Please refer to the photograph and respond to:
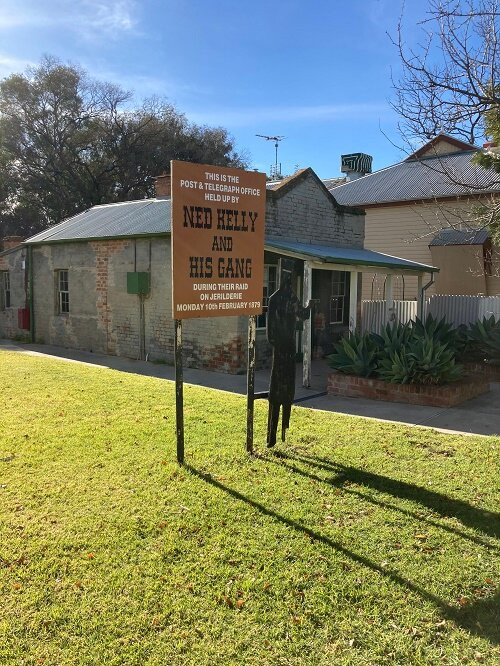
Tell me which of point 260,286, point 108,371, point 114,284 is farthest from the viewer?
point 114,284

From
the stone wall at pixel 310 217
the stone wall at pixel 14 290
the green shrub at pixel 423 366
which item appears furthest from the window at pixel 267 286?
the stone wall at pixel 14 290

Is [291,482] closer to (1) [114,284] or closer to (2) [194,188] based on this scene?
(2) [194,188]

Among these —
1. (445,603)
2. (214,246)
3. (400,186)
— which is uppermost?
(400,186)

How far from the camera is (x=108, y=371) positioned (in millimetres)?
11883

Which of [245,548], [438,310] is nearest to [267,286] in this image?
[438,310]

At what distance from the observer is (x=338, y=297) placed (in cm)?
1559

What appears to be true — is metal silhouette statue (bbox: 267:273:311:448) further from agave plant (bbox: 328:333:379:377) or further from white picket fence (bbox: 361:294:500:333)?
white picket fence (bbox: 361:294:500:333)

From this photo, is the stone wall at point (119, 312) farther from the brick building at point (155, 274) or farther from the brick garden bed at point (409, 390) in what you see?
the brick garden bed at point (409, 390)

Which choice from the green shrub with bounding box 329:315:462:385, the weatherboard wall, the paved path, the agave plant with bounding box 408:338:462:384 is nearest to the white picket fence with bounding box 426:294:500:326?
the paved path

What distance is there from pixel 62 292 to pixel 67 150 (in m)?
22.9

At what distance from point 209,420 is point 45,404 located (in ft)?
9.03

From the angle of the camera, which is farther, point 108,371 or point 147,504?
point 108,371

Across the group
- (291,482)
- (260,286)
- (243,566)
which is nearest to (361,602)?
(243,566)

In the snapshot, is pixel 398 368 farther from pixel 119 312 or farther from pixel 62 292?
pixel 62 292
